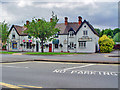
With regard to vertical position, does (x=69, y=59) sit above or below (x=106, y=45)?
below

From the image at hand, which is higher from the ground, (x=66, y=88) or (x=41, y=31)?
(x=41, y=31)

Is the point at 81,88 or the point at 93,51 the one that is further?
the point at 93,51

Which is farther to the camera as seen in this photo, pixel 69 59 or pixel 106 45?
pixel 106 45

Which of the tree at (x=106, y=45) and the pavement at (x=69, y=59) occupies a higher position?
the tree at (x=106, y=45)

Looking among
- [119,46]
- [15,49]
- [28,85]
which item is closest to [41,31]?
[15,49]

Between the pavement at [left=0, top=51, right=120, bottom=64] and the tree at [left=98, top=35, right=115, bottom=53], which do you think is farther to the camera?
the tree at [left=98, top=35, right=115, bottom=53]

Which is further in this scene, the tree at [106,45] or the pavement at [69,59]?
the tree at [106,45]

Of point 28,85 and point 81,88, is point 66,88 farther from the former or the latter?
point 28,85

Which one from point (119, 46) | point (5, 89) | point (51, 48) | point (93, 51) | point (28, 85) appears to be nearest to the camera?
point (5, 89)

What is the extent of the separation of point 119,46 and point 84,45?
74.5 ft

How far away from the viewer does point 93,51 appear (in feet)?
119

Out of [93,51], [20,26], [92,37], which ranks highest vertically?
[20,26]

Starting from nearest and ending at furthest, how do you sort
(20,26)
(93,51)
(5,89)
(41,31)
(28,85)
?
1. (5,89)
2. (28,85)
3. (41,31)
4. (93,51)
5. (20,26)

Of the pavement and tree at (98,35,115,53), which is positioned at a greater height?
tree at (98,35,115,53)
